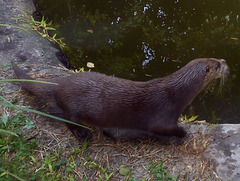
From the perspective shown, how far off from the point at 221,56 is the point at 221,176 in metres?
1.97

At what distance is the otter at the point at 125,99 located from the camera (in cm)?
202

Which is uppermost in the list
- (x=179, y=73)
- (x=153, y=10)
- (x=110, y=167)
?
(x=153, y=10)

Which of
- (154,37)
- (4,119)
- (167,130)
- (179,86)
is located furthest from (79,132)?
(154,37)

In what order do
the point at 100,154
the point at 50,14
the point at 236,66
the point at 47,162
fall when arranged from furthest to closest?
the point at 50,14 < the point at 236,66 < the point at 100,154 < the point at 47,162

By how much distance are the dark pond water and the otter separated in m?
0.93

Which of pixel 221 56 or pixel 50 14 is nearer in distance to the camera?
pixel 221 56

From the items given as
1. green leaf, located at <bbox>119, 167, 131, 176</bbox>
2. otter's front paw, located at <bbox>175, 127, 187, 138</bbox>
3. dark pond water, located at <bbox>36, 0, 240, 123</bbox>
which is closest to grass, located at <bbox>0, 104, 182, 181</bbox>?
green leaf, located at <bbox>119, 167, 131, 176</bbox>

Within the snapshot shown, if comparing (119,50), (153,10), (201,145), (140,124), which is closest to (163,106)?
(140,124)

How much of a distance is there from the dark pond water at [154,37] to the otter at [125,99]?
3.07 ft

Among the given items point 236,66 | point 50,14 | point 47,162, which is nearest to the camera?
point 47,162

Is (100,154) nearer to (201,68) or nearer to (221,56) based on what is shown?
(201,68)

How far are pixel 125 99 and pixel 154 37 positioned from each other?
1889 mm

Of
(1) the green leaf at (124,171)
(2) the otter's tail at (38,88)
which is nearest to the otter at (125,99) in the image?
(2) the otter's tail at (38,88)

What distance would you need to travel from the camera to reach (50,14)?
413cm
